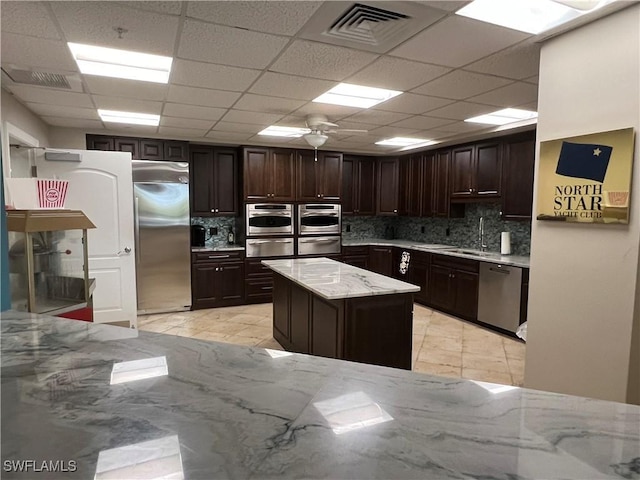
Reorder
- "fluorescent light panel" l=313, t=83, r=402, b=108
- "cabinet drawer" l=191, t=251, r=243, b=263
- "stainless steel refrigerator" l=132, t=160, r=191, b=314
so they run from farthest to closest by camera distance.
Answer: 1. "cabinet drawer" l=191, t=251, r=243, b=263
2. "stainless steel refrigerator" l=132, t=160, r=191, b=314
3. "fluorescent light panel" l=313, t=83, r=402, b=108

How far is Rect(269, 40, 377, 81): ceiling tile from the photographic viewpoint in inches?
93.9

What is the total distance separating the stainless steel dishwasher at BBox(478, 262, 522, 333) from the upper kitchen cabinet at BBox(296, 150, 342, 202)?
267 centimetres

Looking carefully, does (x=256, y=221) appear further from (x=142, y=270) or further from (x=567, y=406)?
(x=567, y=406)

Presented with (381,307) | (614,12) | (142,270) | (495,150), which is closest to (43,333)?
(381,307)

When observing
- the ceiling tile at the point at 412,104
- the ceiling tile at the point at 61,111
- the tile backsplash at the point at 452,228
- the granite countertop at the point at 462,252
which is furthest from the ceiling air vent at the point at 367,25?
the tile backsplash at the point at 452,228

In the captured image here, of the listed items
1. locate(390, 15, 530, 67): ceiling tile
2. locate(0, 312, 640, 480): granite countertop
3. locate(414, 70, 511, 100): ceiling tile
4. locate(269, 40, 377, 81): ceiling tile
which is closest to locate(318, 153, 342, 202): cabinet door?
locate(414, 70, 511, 100): ceiling tile

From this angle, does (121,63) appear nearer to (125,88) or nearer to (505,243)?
(125,88)

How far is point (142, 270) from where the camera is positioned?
5062mm

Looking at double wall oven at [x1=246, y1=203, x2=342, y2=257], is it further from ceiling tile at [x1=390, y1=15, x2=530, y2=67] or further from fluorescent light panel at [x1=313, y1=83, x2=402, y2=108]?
ceiling tile at [x1=390, y1=15, x2=530, y2=67]

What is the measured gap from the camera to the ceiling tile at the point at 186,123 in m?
4.23

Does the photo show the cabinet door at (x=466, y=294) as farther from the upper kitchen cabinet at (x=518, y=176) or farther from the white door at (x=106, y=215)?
the white door at (x=106, y=215)

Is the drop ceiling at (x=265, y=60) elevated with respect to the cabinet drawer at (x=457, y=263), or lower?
elevated

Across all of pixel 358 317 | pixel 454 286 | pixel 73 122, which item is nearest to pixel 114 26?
pixel 358 317

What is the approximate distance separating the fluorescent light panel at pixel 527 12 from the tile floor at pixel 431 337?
261 cm
